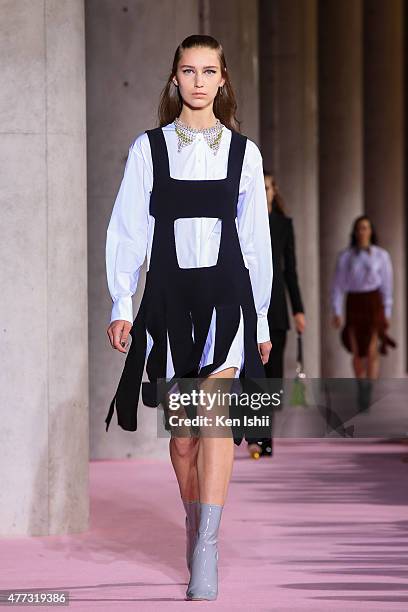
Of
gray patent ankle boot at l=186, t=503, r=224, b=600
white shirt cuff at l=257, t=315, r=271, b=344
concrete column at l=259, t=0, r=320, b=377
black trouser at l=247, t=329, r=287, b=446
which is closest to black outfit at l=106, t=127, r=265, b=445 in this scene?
white shirt cuff at l=257, t=315, r=271, b=344

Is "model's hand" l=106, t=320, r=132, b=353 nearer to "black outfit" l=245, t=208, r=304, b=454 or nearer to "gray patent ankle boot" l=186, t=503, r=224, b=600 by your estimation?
"gray patent ankle boot" l=186, t=503, r=224, b=600

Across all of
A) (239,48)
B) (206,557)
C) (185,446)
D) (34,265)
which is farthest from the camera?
(239,48)

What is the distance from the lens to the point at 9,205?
309 inches

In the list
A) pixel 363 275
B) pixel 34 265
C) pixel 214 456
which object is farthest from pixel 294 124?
pixel 214 456

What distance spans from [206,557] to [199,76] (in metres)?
1.70

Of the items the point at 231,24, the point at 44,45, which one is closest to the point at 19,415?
the point at 44,45

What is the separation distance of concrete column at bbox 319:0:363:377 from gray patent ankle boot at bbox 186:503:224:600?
16039 mm

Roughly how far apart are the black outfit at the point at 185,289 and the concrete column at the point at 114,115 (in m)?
5.69

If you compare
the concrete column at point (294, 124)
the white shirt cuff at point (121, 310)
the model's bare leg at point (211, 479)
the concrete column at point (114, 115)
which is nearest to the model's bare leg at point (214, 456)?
the model's bare leg at point (211, 479)

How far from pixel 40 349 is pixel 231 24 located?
26.6 ft

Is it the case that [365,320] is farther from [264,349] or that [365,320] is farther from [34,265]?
[264,349]

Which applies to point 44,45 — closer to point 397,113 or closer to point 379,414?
point 379,414

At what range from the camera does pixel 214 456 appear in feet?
19.6

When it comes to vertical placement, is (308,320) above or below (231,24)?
below
